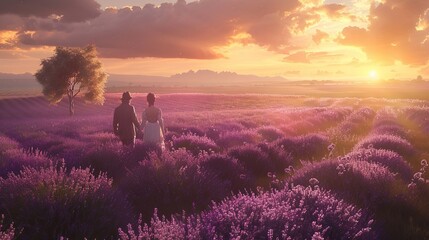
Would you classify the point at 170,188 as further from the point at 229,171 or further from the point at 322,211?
the point at 322,211

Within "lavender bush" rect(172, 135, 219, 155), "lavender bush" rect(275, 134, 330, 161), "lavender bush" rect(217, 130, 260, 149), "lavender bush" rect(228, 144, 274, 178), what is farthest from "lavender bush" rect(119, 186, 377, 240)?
"lavender bush" rect(217, 130, 260, 149)

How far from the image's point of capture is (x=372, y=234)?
472 centimetres

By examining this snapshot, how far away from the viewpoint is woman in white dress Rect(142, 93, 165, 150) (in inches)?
450

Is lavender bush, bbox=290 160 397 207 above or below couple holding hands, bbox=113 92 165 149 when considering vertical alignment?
below

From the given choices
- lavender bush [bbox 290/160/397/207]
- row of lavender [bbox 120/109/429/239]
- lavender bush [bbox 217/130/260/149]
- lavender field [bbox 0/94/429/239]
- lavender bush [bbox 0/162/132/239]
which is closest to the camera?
row of lavender [bbox 120/109/429/239]

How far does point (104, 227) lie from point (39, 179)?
1488mm

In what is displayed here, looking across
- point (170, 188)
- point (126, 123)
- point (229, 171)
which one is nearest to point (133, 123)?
point (126, 123)

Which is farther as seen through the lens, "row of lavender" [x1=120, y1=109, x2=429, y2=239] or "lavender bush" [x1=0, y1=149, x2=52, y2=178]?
"lavender bush" [x1=0, y1=149, x2=52, y2=178]

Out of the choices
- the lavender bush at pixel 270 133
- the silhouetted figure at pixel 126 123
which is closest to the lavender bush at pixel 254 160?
the silhouetted figure at pixel 126 123

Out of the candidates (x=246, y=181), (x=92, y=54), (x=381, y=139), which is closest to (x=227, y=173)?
(x=246, y=181)

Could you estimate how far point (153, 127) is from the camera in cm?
1153

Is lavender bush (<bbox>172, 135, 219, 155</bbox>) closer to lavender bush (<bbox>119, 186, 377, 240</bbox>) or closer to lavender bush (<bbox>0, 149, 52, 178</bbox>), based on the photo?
lavender bush (<bbox>0, 149, 52, 178</bbox>)

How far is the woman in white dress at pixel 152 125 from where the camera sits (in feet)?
37.5

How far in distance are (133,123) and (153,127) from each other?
813 millimetres
